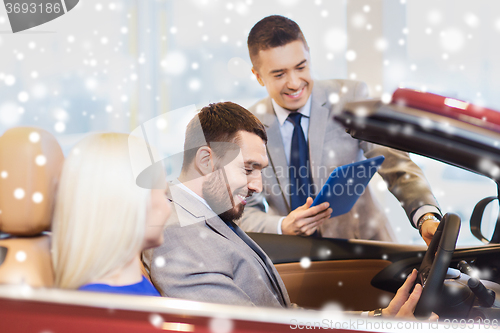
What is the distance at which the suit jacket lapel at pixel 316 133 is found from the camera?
190cm

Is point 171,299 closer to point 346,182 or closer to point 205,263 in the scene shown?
point 205,263

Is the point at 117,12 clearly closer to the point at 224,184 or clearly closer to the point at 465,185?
the point at 224,184

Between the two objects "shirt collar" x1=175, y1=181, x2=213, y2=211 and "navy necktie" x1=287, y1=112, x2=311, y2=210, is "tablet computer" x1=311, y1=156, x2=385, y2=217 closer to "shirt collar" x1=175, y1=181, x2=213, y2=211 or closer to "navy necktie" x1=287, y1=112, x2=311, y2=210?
"navy necktie" x1=287, y1=112, x2=311, y2=210

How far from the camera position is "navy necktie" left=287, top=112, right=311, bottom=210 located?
1890 mm

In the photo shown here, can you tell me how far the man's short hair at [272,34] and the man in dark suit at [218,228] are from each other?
2.24 ft

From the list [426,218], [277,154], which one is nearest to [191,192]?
[277,154]

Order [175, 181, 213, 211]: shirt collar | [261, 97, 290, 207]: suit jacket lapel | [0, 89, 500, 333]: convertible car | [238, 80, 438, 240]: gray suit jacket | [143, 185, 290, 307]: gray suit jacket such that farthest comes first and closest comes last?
[261, 97, 290, 207]: suit jacket lapel < [238, 80, 438, 240]: gray suit jacket < [175, 181, 213, 211]: shirt collar < [143, 185, 290, 307]: gray suit jacket < [0, 89, 500, 333]: convertible car

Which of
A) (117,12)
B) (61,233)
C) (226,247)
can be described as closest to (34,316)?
(61,233)

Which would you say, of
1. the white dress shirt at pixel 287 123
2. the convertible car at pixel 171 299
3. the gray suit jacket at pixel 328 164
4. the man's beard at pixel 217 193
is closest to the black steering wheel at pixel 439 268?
the convertible car at pixel 171 299

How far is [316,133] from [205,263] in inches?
44.2

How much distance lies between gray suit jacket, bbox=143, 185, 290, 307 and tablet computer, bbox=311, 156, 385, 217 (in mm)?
379

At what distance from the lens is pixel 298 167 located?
1893 mm

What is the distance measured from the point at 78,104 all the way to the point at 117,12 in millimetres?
612

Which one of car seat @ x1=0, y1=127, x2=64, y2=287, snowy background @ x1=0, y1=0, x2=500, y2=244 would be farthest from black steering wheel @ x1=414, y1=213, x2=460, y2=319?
snowy background @ x1=0, y1=0, x2=500, y2=244
